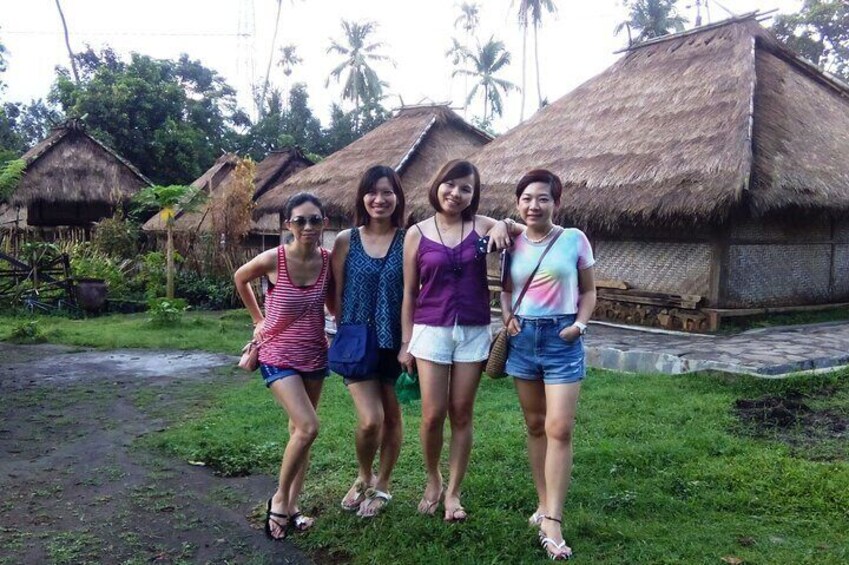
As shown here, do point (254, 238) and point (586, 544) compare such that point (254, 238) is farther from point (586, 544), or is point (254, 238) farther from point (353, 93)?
point (353, 93)

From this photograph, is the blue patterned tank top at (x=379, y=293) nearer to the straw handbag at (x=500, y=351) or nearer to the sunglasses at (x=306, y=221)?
the sunglasses at (x=306, y=221)

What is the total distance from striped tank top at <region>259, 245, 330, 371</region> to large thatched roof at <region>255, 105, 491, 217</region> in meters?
11.1

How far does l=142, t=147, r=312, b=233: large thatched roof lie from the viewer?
59.8ft

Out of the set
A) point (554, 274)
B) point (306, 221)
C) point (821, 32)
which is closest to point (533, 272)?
point (554, 274)

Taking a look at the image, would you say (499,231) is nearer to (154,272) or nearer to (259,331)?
(259,331)

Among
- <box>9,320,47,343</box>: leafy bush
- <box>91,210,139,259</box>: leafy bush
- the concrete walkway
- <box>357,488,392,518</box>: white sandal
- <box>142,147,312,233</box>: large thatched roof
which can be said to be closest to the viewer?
<box>357,488,392,518</box>: white sandal

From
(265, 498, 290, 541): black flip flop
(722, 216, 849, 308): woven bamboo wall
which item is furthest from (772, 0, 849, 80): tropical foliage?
(265, 498, 290, 541): black flip flop

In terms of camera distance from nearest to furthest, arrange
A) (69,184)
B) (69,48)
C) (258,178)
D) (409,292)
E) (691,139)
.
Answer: (409,292) < (691,139) < (69,184) < (258,178) < (69,48)

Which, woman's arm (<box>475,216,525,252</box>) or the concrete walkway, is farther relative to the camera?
A: the concrete walkway

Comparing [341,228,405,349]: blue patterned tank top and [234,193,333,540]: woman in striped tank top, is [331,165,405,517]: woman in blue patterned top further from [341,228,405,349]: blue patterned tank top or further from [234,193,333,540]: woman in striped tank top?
[234,193,333,540]: woman in striped tank top

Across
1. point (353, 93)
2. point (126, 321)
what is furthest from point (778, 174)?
point (353, 93)

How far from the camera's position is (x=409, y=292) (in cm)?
336

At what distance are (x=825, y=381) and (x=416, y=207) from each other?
7.61 m

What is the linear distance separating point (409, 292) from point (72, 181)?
1684 cm
